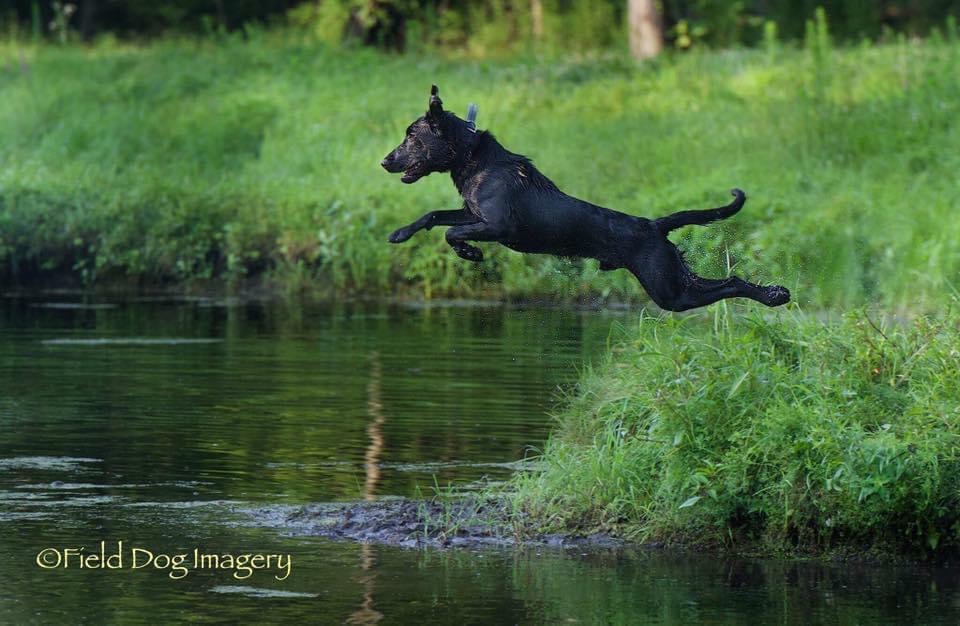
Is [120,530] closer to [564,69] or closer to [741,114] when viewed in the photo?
[741,114]

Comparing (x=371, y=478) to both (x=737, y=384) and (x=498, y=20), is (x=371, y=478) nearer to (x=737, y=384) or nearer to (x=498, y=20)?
(x=737, y=384)

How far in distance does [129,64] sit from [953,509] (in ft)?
78.0

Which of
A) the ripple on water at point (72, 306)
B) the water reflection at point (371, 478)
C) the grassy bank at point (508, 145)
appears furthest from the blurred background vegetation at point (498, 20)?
the water reflection at point (371, 478)

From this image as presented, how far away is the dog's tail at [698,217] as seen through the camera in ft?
31.6

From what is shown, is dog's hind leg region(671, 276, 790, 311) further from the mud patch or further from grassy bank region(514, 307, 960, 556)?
the mud patch

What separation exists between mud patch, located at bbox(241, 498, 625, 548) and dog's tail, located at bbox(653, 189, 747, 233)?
1.68 m

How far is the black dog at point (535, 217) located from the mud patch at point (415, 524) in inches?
56.9

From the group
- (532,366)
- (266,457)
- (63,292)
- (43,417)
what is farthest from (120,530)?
(63,292)

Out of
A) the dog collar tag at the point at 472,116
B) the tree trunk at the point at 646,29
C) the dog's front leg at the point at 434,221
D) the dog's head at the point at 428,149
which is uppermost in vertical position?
the tree trunk at the point at 646,29

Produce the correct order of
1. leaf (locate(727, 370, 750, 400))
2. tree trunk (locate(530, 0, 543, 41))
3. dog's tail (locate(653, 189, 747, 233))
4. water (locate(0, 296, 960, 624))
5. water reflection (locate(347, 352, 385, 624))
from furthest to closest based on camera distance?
tree trunk (locate(530, 0, 543, 41))
leaf (locate(727, 370, 750, 400))
dog's tail (locate(653, 189, 747, 233))
water (locate(0, 296, 960, 624))
water reflection (locate(347, 352, 385, 624))

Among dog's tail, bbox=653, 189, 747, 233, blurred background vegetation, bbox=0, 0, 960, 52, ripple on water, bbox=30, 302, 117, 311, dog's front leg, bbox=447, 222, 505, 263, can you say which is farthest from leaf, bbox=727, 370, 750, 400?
blurred background vegetation, bbox=0, 0, 960, 52

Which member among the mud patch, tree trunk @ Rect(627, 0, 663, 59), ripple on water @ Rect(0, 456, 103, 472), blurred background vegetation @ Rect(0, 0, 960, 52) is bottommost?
the mud patch

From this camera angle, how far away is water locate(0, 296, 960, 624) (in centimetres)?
862

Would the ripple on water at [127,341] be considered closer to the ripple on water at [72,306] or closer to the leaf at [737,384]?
the ripple on water at [72,306]
